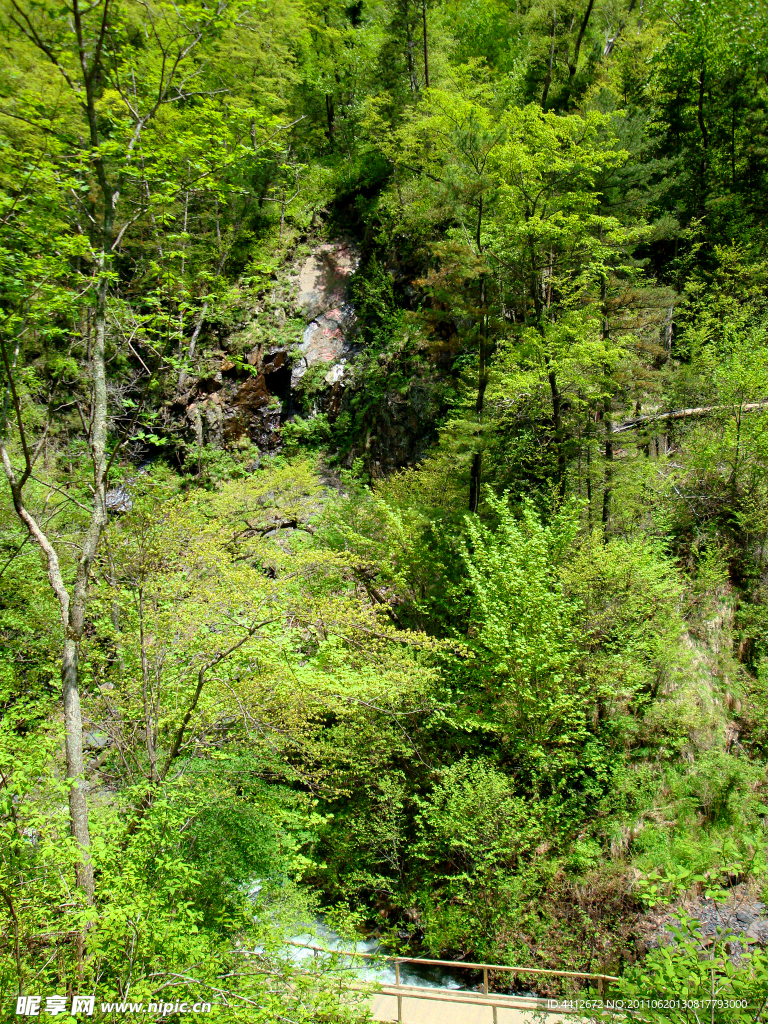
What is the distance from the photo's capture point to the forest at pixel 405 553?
4793 millimetres

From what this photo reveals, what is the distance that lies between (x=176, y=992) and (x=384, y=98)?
80.0 ft

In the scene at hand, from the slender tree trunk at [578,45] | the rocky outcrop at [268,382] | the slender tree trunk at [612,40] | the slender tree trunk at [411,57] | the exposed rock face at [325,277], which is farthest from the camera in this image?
the exposed rock face at [325,277]

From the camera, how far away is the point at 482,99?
16312mm

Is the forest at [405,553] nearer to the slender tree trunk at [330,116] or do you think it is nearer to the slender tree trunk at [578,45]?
the slender tree trunk at [578,45]

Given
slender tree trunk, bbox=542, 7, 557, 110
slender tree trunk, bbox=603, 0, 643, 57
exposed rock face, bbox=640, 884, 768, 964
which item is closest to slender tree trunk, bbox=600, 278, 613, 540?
exposed rock face, bbox=640, 884, 768, 964

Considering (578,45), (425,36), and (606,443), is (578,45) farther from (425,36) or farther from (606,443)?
(606,443)

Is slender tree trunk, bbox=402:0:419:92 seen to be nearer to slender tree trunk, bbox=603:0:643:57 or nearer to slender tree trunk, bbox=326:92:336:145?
slender tree trunk, bbox=326:92:336:145

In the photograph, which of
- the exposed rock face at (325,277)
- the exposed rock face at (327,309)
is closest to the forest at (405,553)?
the exposed rock face at (327,309)

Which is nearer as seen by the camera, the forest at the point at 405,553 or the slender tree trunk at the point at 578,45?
the forest at the point at 405,553

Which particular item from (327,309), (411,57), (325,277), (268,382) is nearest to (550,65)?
(411,57)

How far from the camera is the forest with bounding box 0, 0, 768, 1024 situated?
4793mm

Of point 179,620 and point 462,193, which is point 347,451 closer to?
point 462,193

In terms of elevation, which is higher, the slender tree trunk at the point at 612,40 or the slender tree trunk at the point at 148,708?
the slender tree trunk at the point at 612,40

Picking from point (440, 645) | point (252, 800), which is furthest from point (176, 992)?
point (440, 645)
